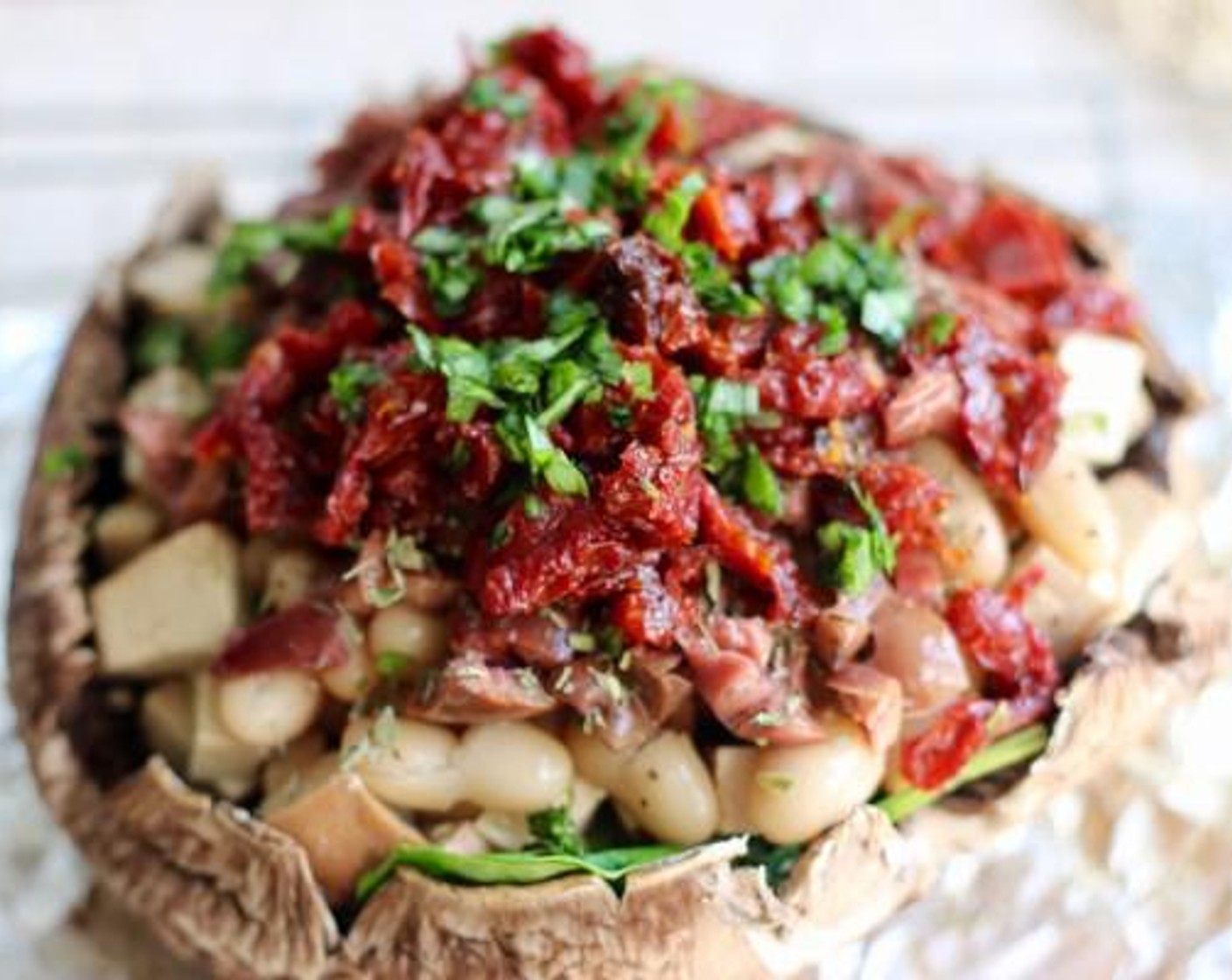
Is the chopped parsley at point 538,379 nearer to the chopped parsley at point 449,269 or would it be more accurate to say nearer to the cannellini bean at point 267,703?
the chopped parsley at point 449,269

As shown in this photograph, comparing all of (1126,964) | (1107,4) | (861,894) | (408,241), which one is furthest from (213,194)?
(1107,4)

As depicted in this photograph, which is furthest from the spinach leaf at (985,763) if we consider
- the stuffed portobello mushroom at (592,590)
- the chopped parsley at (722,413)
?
the chopped parsley at (722,413)

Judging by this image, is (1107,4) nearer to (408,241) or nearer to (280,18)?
(280,18)

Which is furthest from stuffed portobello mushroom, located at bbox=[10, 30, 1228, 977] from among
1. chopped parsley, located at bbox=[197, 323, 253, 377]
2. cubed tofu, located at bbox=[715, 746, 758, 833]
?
chopped parsley, located at bbox=[197, 323, 253, 377]

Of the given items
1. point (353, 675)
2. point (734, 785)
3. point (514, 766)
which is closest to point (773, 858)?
point (734, 785)

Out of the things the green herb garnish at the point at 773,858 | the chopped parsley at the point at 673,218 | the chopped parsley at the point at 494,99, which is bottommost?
the green herb garnish at the point at 773,858
